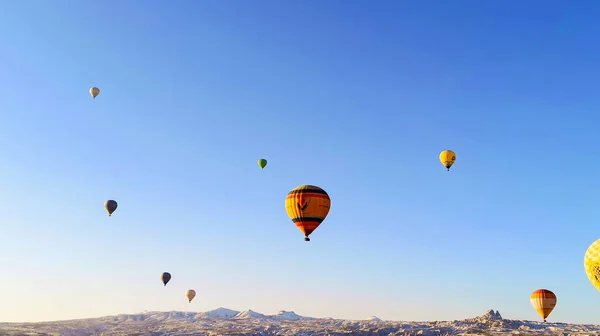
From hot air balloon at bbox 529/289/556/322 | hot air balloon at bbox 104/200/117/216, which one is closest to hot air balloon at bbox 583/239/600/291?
hot air balloon at bbox 529/289/556/322

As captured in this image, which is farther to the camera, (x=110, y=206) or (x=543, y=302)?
(x=543, y=302)

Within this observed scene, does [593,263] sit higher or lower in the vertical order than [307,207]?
lower

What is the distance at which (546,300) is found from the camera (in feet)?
336

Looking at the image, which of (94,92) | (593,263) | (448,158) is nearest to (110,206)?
(94,92)

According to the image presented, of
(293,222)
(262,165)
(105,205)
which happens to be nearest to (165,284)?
(105,205)

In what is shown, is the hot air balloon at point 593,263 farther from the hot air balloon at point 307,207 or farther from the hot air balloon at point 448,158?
the hot air balloon at point 448,158

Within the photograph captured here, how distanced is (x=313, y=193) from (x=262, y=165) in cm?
3250

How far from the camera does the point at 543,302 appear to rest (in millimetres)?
102250

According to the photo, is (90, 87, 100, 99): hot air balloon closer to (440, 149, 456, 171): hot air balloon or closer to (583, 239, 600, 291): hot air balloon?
(440, 149, 456, 171): hot air balloon

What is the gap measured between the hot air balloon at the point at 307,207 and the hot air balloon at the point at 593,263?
100 ft

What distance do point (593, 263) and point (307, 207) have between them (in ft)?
108

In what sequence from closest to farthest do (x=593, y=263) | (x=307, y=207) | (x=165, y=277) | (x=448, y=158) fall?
1. (x=593, y=263)
2. (x=307, y=207)
3. (x=448, y=158)
4. (x=165, y=277)

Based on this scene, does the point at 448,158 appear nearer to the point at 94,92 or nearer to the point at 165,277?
the point at 94,92

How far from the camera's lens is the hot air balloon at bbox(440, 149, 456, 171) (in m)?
93.1
